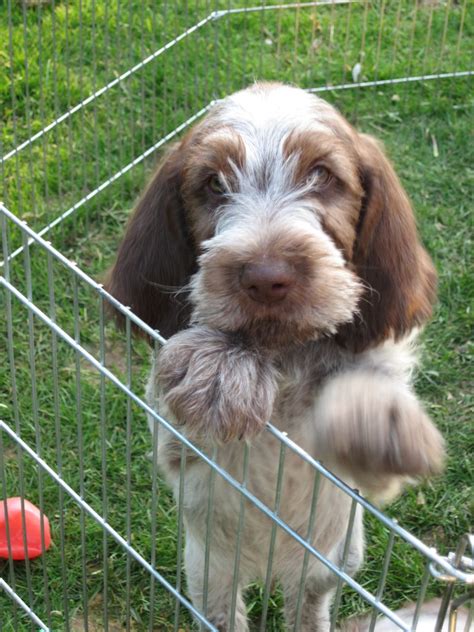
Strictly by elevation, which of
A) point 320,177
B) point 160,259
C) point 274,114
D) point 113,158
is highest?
point 274,114

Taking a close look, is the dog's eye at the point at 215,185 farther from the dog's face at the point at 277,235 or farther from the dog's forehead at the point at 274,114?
the dog's forehead at the point at 274,114

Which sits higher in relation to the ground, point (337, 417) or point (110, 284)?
point (337, 417)

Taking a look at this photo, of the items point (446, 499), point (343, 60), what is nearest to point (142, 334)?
point (446, 499)

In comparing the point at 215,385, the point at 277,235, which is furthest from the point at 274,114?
the point at 215,385

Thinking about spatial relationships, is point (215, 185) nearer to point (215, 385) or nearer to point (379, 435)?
point (215, 385)

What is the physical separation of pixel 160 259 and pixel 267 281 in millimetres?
539

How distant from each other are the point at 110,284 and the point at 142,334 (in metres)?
0.19

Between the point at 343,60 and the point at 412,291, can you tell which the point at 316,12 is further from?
the point at 412,291

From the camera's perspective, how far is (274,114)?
8.41ft

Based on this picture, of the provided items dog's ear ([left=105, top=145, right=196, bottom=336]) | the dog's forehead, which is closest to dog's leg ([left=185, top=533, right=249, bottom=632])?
dog's ear ([left=105, top=145, right=196, bottom=336])

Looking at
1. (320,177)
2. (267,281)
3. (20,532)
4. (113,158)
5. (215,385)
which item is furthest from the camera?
(113,158)

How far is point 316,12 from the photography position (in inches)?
215

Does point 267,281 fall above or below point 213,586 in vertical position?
above

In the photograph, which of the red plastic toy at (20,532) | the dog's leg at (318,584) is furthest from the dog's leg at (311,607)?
the red plastic toy at (20,532)
